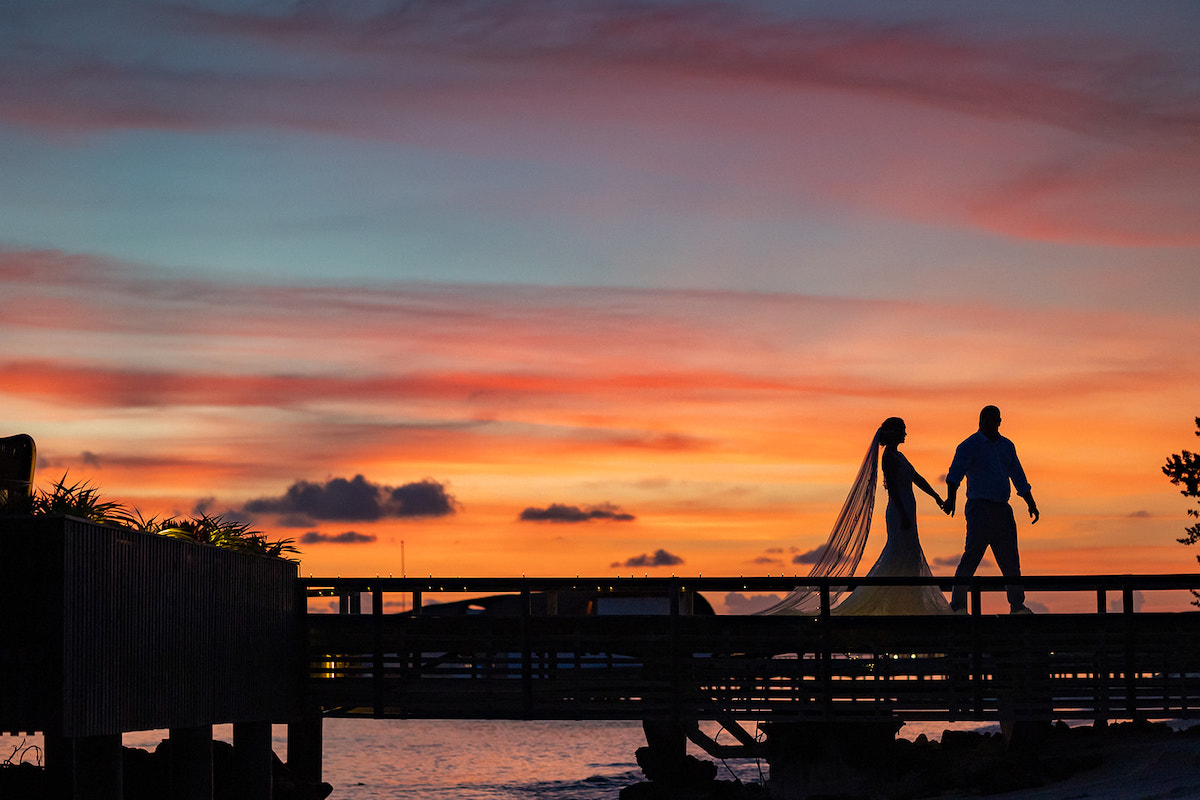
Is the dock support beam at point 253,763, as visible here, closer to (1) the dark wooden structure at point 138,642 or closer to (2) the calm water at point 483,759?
(1) the dark wooden structure at point 138,642

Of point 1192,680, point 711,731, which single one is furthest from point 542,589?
point 711,731

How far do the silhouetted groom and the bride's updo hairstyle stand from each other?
2.70 feet

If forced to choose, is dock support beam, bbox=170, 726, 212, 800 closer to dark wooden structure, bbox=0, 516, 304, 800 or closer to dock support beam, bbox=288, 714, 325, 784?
dark wooden structure, bbox=0, 516, 304, 800

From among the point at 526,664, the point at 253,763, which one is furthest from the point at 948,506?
the point at 253,763

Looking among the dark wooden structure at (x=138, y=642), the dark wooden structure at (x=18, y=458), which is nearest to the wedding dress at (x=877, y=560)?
the dark wooden structure at (x=138, y=642)

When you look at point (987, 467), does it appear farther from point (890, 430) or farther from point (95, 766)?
point (95, 766)

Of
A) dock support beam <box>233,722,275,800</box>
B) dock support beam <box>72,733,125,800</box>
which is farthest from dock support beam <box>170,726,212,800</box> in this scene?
dock support beam <box>72,733,125,800</box>

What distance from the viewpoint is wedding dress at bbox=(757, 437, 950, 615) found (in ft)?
64.9

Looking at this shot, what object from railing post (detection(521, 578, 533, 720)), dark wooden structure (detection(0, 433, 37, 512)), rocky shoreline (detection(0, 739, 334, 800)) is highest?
dark wooden structure (detection(0, 433, 37, 512))

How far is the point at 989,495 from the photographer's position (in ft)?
63.7

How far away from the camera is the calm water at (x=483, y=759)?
190 feet

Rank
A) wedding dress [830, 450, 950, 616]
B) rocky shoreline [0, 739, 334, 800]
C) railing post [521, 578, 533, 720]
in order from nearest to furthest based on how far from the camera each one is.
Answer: railing post [521, 578, 533, 720], wedding dress [830, 450, 950, 616], rocky shoreline [0, 739, 334, 800]

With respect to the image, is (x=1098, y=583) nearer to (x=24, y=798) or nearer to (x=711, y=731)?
(x=24, y=798)

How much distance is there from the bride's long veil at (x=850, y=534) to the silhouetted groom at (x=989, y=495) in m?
1.06
